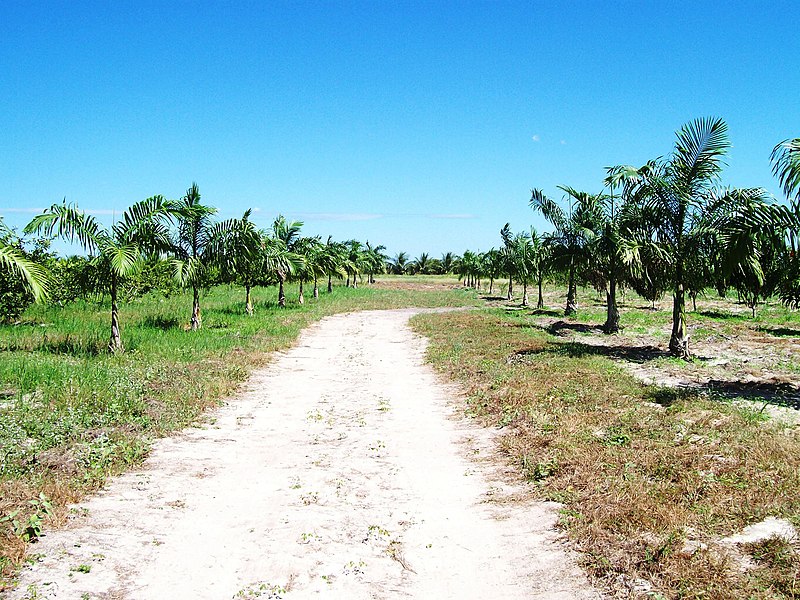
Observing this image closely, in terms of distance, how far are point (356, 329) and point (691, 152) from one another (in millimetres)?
14533

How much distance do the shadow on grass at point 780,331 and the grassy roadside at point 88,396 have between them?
1844 centimetres

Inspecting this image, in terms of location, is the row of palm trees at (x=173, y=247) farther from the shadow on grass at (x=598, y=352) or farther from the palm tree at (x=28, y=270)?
the shadow on grass at (x=598, y=352)

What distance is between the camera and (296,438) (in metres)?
8.84

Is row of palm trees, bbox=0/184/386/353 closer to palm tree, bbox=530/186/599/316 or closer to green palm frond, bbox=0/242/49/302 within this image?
green palm frond, bbox=0/242/49/302

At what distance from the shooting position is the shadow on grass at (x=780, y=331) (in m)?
22.4

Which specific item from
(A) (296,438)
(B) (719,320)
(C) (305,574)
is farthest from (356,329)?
(C) (305,574)

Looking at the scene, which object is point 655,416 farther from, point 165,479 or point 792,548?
point 165,479

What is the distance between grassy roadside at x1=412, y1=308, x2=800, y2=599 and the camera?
4.58 m

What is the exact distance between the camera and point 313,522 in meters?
5.88

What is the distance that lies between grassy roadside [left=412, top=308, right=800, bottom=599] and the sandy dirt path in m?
0.45

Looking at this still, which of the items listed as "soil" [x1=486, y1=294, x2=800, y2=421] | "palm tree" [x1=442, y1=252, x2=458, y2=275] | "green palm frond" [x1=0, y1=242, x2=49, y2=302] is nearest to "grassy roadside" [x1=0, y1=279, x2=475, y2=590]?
"green palm frond" [x1=0, y1=242, x2=49, y2=302]

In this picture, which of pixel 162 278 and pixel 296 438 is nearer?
pixel 296 438

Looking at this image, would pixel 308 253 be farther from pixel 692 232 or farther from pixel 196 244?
pixel 692 232

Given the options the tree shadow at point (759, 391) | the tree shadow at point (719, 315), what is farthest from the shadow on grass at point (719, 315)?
the tree shadow at point (759, 391)
